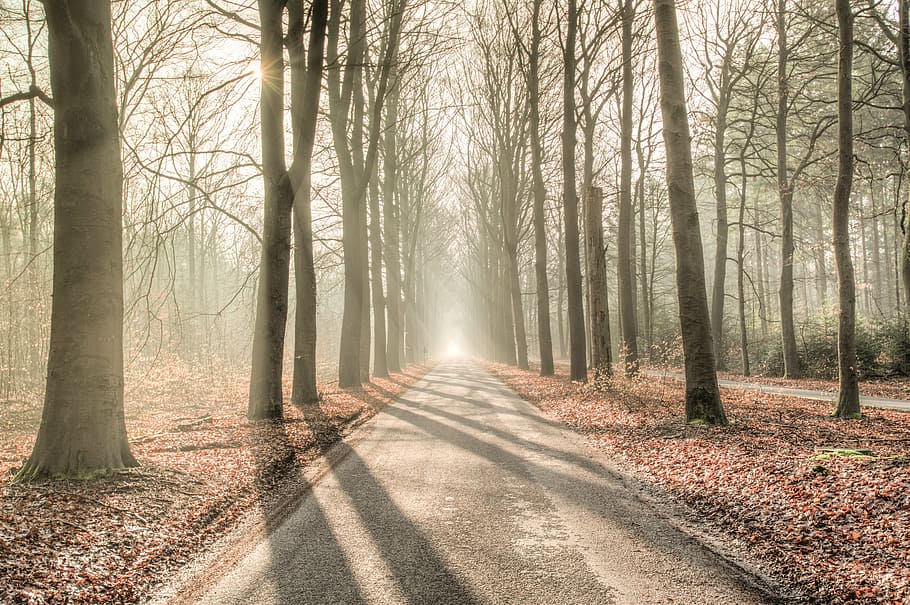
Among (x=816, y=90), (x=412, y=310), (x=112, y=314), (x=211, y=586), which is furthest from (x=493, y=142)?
(x=211, y=586)

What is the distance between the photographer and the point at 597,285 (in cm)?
1374

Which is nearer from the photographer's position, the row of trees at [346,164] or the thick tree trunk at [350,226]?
the row of trees at [346,164]

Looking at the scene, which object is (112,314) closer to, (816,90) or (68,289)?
(68,289)

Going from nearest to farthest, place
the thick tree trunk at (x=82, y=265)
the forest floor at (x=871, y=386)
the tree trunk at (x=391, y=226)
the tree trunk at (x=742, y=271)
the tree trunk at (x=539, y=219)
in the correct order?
the thick tree trunk at (x=82, y=265), the forest floor at (x=871, y=386), the tree trunk at (x=539, y=219), the tree trunk at (x=742, y=271), the tree trunk at (x=391, y=226)

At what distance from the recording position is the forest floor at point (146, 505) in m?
3.28

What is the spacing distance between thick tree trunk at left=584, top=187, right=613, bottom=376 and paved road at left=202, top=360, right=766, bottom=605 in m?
6.88

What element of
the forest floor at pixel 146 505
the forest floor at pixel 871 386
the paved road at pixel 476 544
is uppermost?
the forest floor at pixel 146 505

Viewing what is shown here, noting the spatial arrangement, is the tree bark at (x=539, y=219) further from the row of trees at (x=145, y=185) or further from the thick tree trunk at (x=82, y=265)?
the thick tree trunk at (x=82, y=265)

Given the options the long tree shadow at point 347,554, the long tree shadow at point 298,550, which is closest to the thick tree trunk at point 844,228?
the long tree shadow at point 347,554

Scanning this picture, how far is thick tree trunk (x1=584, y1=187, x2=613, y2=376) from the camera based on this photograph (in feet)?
44.5

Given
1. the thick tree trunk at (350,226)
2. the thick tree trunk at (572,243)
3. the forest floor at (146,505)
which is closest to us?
the forest floor at (146,505)

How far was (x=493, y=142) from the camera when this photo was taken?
25.8 m

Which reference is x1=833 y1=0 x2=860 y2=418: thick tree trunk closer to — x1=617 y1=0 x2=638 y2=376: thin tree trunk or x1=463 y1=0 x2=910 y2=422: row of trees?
x1=463 y1=0 x2=910 y2=422: row of trees

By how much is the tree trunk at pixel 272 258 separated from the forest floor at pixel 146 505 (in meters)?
0.75
